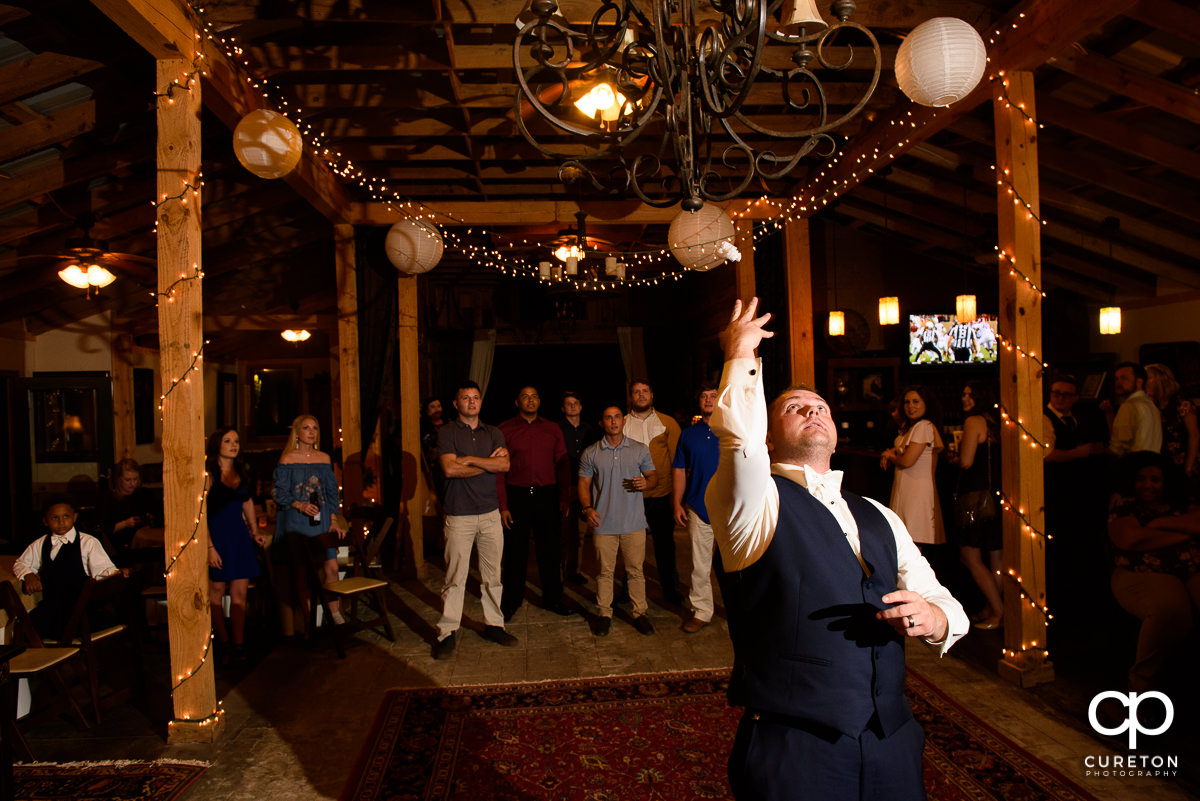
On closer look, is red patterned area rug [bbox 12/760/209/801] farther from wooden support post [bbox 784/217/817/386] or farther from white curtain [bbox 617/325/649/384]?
white curtain [bbox 617/325/649/384]

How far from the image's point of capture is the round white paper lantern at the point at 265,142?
3.67 meters

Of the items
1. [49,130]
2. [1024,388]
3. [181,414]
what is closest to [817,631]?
[1024,388]

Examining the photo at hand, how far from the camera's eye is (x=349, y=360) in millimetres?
6531

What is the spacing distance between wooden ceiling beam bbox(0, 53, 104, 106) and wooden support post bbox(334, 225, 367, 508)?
101 inches

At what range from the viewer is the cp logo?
3.09 metres

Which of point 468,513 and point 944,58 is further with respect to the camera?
point 468,513

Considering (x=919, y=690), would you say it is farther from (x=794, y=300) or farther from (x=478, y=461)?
(x=794, y=300)

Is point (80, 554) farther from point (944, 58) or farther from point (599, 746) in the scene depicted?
point (944, 58)

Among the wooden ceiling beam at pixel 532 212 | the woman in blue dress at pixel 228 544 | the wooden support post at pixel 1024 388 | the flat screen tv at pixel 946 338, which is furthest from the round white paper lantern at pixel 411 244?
the flat screen tv at pixel 946 338

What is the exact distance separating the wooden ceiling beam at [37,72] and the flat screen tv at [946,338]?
916 cm

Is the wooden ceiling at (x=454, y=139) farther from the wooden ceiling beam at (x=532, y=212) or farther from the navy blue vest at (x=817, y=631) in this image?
the navy blue vest at (x=817, y=631)

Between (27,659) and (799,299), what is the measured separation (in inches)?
223

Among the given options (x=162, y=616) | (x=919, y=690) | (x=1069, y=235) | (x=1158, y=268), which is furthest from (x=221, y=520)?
(x=1158, y=268)

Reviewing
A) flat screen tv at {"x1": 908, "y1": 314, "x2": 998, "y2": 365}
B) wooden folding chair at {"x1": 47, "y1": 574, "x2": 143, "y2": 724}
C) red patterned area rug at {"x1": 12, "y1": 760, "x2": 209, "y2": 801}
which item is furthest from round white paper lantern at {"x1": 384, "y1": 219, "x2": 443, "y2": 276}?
flat screen tv at {"x1": 908, "y1": 314, "x2": 998, "y2": 365}
